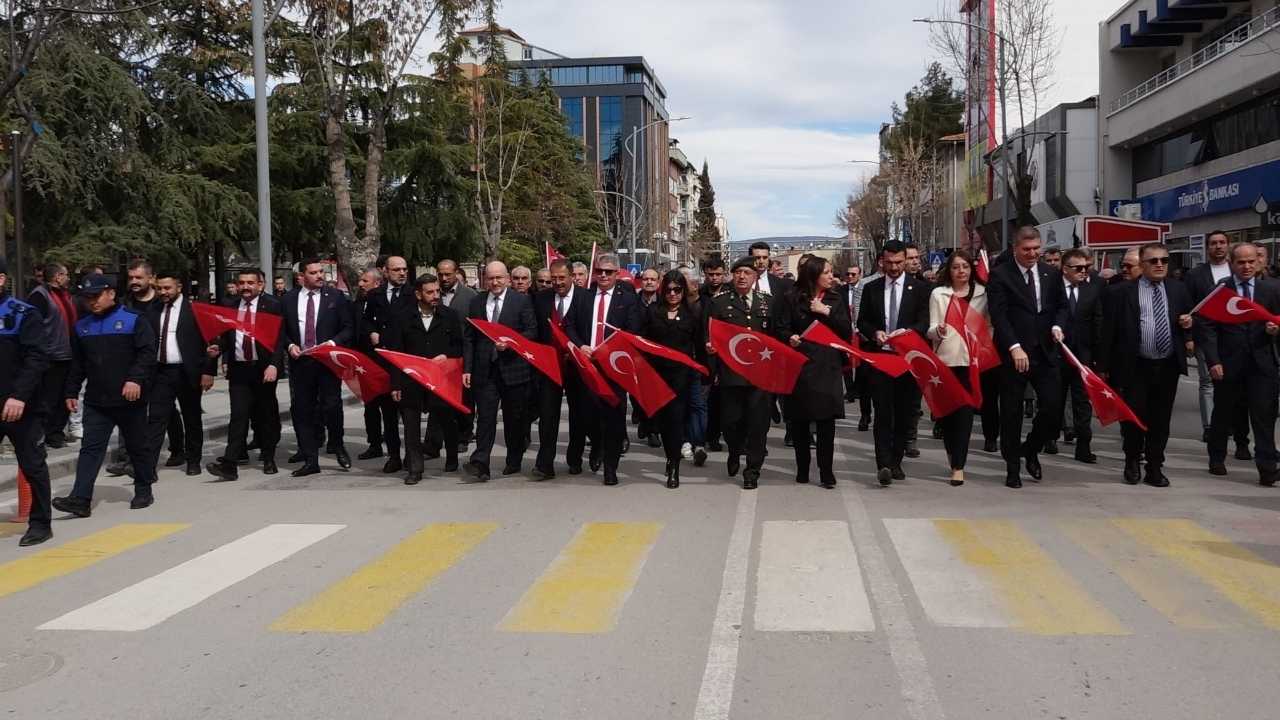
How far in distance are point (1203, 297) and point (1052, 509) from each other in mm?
2895

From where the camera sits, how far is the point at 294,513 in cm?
882

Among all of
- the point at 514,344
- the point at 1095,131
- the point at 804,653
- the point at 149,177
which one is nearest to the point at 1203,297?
the point at 514,344

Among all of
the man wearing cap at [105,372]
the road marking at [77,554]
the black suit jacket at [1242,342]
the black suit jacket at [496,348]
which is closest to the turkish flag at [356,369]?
the black suit jacket at [496,348]

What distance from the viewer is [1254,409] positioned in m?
9.47

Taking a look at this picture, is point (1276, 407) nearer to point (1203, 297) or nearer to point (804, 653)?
point (1203, 297)

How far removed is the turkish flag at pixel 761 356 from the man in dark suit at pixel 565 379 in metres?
1.51

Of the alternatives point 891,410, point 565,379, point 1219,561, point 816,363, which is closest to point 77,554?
point 565,379

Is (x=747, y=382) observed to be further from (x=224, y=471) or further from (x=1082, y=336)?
(x=224, y=471)

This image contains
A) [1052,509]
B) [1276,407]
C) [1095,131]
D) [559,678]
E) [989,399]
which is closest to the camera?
[559,678]

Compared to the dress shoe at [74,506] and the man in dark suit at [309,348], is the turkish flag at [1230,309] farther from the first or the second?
the dress shoe at [74,506]

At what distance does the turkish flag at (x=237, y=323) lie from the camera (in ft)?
35.7

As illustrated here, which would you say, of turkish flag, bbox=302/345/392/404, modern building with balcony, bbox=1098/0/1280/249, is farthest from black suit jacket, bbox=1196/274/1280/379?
modern building with balcony, bbox=1098/0/1280/249

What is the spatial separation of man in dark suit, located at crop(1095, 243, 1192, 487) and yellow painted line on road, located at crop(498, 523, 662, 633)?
4.29 meters

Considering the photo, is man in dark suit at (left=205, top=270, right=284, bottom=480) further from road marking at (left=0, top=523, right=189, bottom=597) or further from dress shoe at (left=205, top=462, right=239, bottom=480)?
road marking at (left=0, top=523, right=189, bottom=597)
